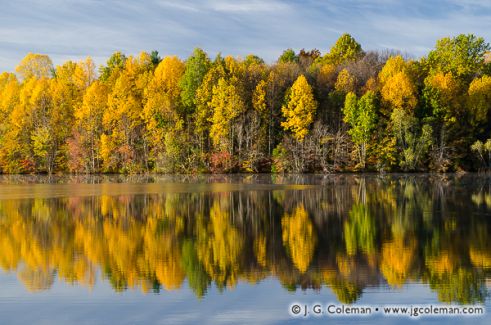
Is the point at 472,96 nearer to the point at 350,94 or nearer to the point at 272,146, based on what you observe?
the point at 350,94

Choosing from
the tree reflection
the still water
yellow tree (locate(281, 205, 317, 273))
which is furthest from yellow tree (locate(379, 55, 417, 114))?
yellow tree (locate(281, 205, 317, 273))

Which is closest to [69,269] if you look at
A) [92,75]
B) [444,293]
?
[444,293]

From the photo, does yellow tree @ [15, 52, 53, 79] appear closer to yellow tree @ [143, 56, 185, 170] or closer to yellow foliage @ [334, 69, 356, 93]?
yellow tree @ [143, 56, 185, 170]

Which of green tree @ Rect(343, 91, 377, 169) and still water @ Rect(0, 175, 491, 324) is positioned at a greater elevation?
green tree @ Rect(343, 91, 377, 169)

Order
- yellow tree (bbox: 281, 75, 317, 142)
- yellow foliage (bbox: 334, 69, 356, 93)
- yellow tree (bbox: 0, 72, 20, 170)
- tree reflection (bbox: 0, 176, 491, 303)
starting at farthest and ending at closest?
yellow tree (bbox: 0, 72, 20, 170) → yellow foliage (bbox: 334, 69, 356, 93) → yellow tree (bbox: 281, 75, 317, 142) → tree reflection (bbox: 0, 176, 491, 303)

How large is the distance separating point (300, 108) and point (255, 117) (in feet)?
20.9

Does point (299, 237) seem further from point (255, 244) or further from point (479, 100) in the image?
point (479, 100)

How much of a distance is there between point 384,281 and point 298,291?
2515 millimetres

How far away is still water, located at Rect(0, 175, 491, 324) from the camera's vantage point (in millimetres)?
14914

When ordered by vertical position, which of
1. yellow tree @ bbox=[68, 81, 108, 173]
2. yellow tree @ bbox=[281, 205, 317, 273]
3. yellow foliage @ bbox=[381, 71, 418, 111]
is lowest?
yellow tree @ bbox=[281, 205, 317, 273]

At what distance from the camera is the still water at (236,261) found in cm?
1491

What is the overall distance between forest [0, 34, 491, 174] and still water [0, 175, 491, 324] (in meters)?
44.1

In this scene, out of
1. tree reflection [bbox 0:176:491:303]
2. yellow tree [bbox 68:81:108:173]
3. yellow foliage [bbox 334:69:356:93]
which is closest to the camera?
tree reflection [bbox 0:176:491:303]

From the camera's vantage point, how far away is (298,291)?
16.1m
